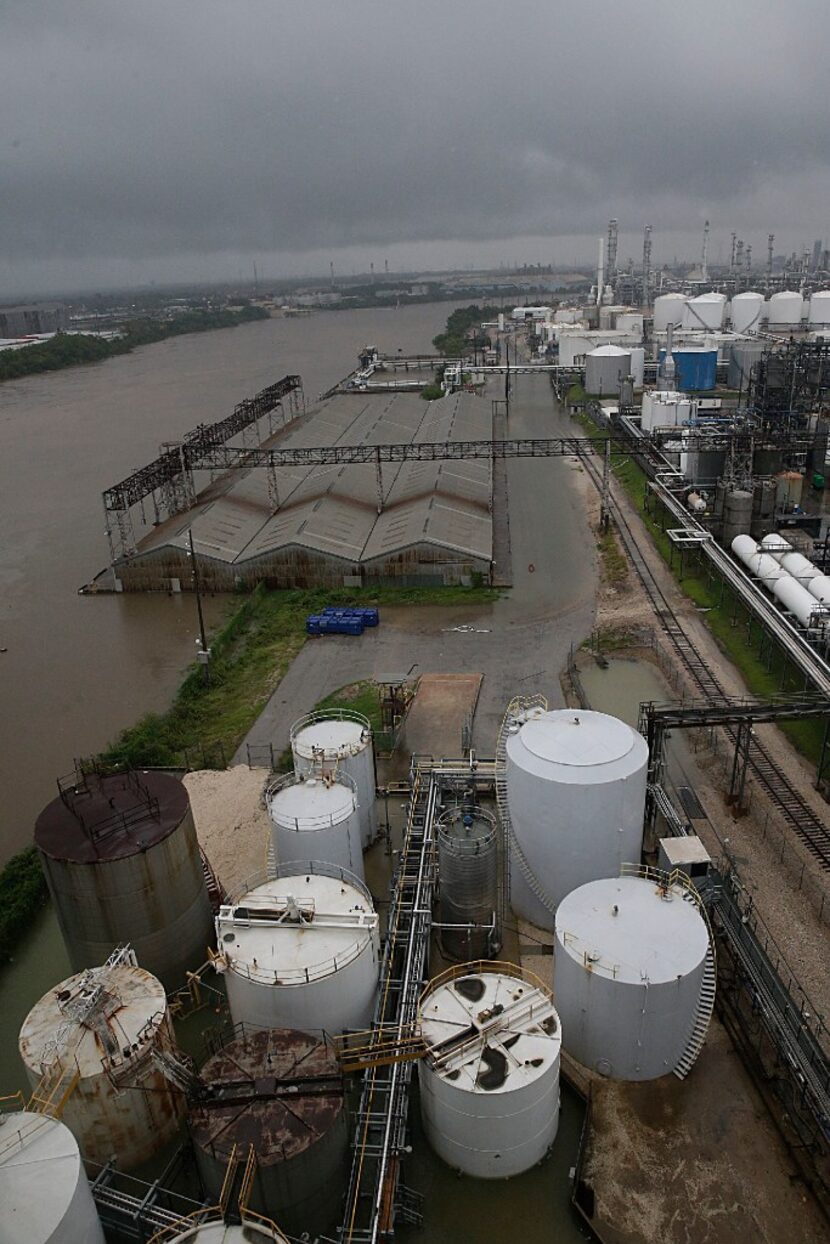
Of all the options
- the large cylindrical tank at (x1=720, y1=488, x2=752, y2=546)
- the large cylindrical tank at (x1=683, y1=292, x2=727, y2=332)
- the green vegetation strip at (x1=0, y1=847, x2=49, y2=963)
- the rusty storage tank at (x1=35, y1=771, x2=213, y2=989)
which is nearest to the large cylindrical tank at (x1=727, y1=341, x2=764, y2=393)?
the large cylindrical tank at (x1=683, y1=292, x2=727, y2=332)

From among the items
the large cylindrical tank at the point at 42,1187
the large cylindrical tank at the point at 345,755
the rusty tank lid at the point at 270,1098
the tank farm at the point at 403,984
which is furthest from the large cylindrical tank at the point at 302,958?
the large cylindrical tank at the point at 345,755

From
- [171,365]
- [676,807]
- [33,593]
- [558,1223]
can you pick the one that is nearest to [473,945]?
[558,1223]

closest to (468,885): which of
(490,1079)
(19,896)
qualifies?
(490,1079)

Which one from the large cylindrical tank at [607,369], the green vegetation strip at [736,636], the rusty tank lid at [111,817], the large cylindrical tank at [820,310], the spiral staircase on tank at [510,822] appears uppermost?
the large cylindrical tank at [820,310]

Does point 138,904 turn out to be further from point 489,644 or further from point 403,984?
point 489,644

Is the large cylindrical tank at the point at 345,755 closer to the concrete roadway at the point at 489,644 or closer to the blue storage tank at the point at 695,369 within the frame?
the concrete roadway at the point at 489,644

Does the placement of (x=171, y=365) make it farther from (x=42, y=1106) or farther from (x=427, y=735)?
(x=42, y=1106)

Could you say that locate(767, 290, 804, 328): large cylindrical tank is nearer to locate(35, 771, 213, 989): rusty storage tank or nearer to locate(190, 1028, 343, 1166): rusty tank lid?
locate(35, 771, 213, 989): rusty storage tank
